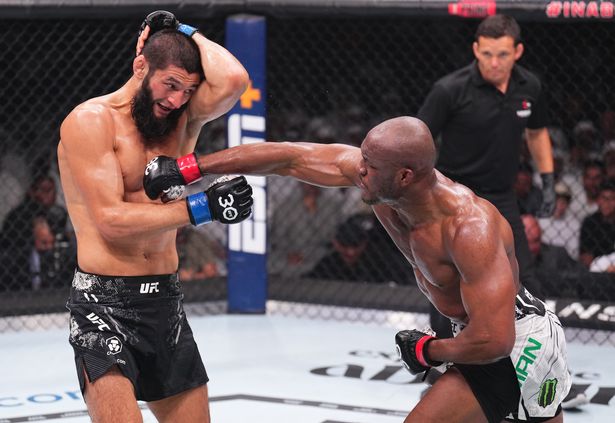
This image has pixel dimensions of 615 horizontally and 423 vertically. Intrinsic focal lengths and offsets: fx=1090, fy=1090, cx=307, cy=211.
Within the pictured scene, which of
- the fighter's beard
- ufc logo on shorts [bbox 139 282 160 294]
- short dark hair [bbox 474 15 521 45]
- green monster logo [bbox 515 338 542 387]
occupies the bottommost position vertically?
green monster logo [bbox 515 338 542 387]

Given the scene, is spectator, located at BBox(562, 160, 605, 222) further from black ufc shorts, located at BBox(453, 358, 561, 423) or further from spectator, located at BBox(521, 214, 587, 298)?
black ufc shorts, located at BBox(453, 358, 561, 423)

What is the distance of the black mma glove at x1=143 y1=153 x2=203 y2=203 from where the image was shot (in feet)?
8.82

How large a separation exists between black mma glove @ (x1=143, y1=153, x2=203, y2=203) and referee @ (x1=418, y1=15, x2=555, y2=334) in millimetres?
1555

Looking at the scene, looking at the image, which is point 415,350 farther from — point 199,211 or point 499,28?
point 499,28

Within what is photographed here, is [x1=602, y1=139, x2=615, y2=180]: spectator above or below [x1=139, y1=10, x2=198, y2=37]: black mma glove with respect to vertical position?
below

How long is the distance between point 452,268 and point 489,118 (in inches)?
63.0

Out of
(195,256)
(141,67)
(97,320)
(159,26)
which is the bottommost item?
(195,256)

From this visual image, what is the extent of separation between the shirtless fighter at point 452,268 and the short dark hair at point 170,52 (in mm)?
242

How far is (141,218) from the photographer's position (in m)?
2.66

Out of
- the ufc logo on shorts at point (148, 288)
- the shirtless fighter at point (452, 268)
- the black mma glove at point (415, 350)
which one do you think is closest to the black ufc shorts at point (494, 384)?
the shirtless fighter at point (452, 268)

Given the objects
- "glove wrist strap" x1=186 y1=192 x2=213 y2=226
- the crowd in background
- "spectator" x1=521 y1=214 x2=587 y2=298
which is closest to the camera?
"glove wrist strap" x1=186 y1=192 x2=213 y2=226

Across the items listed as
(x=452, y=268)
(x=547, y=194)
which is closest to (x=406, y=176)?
(x=452, y=268)

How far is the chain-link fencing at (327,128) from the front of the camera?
5.22 metres

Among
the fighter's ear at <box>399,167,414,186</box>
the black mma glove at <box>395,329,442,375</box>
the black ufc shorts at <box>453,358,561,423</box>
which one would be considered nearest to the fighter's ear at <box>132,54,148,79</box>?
the fighter's ear at <box>399,167,414,186</box>
